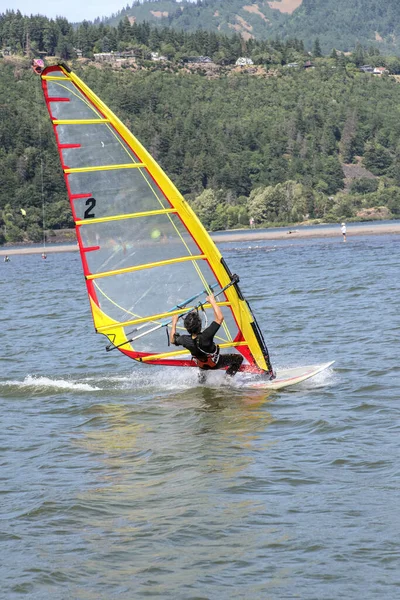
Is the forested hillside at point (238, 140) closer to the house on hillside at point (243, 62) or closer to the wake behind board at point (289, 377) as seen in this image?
the house on hillside at point (243, 62)

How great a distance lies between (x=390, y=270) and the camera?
93.7ft

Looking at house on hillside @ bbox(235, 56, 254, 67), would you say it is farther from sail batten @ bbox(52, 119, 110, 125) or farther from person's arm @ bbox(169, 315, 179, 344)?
person's arm @ bbox(169, 315, 179, 344)

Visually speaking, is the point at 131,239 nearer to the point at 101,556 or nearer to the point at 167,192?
the point at 167,192

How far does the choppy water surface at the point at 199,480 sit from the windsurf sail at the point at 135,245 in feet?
2.42

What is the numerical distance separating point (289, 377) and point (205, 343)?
4.63 feet

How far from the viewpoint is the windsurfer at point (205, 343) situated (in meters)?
9.36

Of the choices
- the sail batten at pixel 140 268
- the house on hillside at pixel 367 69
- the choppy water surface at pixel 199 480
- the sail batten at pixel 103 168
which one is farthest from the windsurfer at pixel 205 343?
the house on hillside at pixel 367 69

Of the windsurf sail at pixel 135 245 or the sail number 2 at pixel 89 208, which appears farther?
the sail number 2 at pixel 89 208

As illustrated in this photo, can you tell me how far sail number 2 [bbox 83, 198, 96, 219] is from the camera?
10.2m

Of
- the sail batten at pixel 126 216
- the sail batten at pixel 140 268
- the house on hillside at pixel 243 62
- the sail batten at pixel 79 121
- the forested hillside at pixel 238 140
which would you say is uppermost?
the house on hillside at pixel 243 62

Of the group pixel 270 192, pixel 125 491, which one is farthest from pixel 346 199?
pixel 125 491

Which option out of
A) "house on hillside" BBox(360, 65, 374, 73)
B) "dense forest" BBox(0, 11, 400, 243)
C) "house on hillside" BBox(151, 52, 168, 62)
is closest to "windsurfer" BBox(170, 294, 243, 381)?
"dense forest" BBox(0, 11, 400, 243)

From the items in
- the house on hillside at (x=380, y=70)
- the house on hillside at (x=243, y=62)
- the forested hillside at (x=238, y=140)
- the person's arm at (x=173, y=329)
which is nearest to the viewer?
the person's arm at (x=173, y=329)

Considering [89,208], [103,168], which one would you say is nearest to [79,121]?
[103,168]
